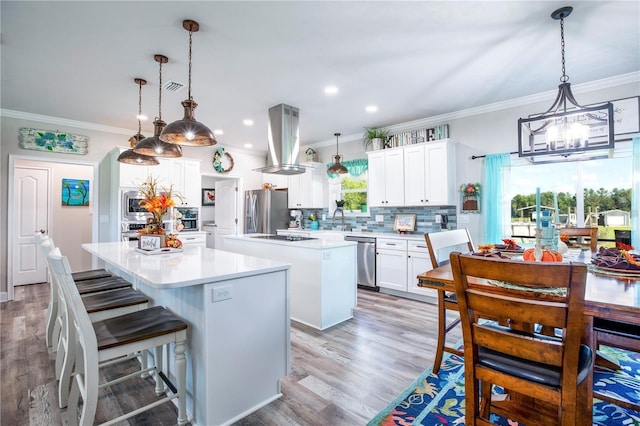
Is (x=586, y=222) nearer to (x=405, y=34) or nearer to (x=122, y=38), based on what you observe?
(x=405, y=34)

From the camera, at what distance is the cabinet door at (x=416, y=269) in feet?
13.9

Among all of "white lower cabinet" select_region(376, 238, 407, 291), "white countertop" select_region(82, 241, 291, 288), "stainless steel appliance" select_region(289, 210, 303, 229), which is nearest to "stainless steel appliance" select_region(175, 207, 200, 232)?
"stainless steel appliance" select_region(289, 210, 303, 229)

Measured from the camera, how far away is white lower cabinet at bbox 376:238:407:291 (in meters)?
4.48

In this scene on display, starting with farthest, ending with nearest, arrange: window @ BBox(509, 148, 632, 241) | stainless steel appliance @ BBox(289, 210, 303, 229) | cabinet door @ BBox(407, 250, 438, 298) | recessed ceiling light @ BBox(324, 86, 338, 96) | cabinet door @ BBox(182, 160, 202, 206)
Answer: stainless steel appliance @ BBox(289, 210, 303, 229) < cabinet door @ BBox(182, 160, 202, 206) < cabinet door @ BBox(407, 250, 438, 298) < recessed ceiling light @ BBox(324, 86, 338, 96) < window @ BBox(509, 148, 632, 241)

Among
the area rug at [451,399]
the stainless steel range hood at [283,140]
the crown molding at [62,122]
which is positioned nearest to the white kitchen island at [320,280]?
the stainless steel range hood at [283,140]

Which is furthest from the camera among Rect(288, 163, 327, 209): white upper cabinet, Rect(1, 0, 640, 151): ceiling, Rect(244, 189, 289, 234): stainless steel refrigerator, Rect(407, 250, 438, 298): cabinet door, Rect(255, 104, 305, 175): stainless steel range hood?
Rect(244, 189, 289, 234): stainless steel refrigerator

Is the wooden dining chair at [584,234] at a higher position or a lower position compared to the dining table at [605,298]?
higher

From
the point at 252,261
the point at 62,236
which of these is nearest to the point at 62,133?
the point at 62,236

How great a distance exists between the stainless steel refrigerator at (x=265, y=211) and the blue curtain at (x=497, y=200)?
157 inches

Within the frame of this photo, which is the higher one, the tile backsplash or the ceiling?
the ceiling

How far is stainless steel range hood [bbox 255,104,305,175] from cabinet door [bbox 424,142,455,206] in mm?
1906

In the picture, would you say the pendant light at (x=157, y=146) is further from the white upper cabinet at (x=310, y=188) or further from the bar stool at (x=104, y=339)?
the white upper cabinet at (x=310, y=188)

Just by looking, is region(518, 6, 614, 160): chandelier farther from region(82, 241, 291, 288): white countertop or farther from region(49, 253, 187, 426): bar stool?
region(49, 253, 187, 426): bar stool

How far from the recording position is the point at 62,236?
19.4 ft
